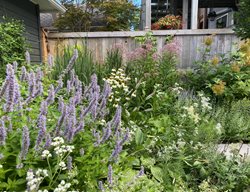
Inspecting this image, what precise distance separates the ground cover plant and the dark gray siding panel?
245 cm

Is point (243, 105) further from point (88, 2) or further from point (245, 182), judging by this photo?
point (88, 2)

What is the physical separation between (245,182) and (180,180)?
0.53m

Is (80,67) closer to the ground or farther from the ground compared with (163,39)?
closer to the ground

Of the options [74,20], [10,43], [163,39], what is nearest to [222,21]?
[74,20]

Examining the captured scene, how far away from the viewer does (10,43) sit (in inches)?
182

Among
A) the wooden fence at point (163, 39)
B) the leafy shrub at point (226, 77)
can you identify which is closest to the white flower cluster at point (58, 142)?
the leafy shrub at point (226, 77)

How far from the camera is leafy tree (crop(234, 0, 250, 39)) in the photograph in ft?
15.1

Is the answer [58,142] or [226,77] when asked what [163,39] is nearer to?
[226,77]

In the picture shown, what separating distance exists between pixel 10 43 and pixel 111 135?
11.5 feet

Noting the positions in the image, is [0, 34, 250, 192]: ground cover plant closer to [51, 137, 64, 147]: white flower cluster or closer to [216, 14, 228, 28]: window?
[51, 137, 64, 147]: white flower cluster

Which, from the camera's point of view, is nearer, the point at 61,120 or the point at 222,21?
the point at 61,120

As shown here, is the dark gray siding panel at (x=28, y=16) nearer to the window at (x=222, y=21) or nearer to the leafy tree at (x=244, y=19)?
the leafy tree at (x=244, y=19)

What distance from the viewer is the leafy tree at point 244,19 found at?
461cm

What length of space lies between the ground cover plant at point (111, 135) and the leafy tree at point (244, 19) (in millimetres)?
1298
